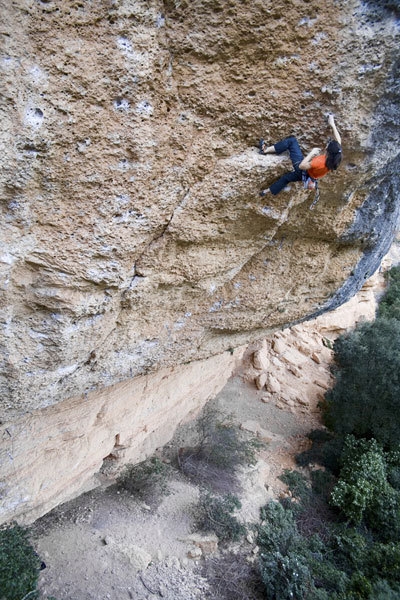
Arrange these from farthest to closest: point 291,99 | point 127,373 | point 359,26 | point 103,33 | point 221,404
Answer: point 221,404
point 127,373
point 291,99
point 359,26
point 103,33

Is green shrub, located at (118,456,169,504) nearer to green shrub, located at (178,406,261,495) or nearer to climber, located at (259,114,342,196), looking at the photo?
green shrub, located at (178,406,261,495)

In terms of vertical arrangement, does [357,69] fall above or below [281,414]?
above

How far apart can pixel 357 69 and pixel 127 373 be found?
321cm

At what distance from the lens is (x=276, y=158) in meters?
2.67

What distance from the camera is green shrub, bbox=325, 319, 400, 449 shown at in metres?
8.48

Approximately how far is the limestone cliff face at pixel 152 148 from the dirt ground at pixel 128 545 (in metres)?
3.05

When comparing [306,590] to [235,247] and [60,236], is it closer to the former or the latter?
[235,247]

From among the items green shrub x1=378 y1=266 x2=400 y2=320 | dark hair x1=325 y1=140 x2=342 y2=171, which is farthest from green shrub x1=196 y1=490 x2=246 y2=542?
green shrub x1=378 y1=266 x2=400 y2=320

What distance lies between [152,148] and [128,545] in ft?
18.0

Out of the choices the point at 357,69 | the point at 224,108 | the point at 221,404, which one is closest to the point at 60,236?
the point at 224,108

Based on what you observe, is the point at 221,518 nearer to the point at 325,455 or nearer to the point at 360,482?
the point at 360,482

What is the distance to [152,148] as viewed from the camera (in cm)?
242

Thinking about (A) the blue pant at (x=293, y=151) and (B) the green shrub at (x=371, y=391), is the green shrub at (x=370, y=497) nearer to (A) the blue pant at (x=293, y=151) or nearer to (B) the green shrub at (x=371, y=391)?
(B) the green shrub at (x=371, y=391)

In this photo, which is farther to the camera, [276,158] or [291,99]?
[276,158]
